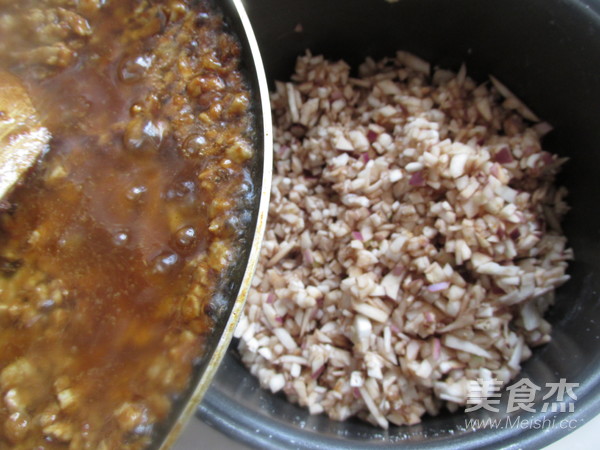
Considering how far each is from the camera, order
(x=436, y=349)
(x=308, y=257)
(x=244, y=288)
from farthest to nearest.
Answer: (x=308, y=257), (x=436, y=349), (x=244, y=288)

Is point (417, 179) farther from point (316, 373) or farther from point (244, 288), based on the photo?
point (244, 288)

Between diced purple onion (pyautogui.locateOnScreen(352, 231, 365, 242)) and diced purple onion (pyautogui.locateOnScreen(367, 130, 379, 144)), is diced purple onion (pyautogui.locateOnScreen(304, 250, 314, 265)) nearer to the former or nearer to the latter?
diced purple onion (pyautogui.locateOnScreen(352, 231, 365, 242))

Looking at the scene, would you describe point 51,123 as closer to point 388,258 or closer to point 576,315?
point 388,258

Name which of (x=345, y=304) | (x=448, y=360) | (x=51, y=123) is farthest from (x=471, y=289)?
(x=51, y=123)

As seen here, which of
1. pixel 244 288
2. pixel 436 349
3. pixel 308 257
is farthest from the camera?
pixel 308 257

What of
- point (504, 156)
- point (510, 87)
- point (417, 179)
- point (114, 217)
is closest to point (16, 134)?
point (114, 217)

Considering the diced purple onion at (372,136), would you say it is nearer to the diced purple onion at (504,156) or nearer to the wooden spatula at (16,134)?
the diced purple onion at (504,156)
